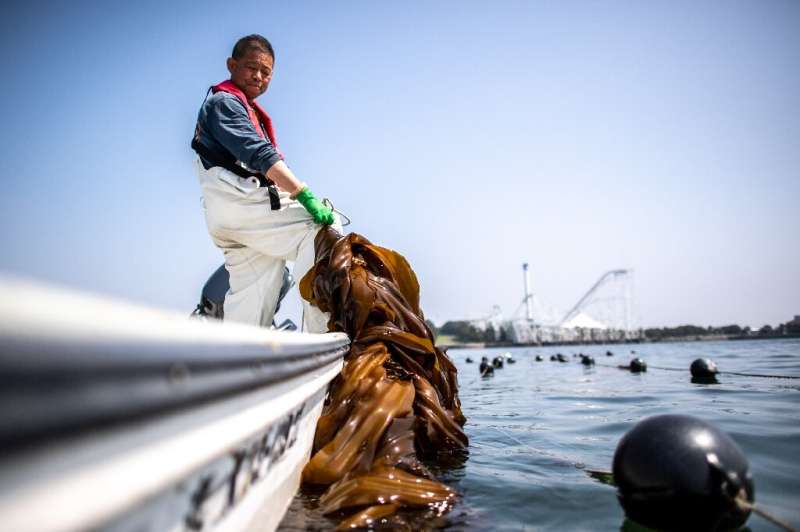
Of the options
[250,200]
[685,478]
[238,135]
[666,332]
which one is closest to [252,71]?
[238,135]

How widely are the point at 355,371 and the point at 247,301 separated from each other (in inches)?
63.1

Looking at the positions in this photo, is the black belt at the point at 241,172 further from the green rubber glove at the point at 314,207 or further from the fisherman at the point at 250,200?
the green rubber glove at the point at 314,207

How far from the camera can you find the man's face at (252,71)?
430 centimetres

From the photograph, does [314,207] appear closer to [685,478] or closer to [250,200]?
[250,200]

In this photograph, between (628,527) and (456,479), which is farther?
(456,479)

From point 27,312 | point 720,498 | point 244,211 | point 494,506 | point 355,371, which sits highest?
point 244,211

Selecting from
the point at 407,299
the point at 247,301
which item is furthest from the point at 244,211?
the point at 407,299

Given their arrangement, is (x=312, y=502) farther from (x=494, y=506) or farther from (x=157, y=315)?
(x=157, y=315)

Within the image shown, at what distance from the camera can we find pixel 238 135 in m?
3.85

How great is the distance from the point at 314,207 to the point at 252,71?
4.57 feet

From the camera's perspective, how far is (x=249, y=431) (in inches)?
51.6

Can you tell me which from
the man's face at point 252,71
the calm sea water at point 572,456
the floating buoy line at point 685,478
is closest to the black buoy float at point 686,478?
the floating buoy line at point 685,478

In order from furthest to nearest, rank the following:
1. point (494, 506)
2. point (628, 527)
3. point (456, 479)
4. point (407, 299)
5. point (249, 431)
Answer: point (407, 299) → point (456, 479) → point (494, 506) → point (628, 527) → point (249, 431)

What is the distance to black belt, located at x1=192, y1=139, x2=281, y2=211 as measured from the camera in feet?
13.0
